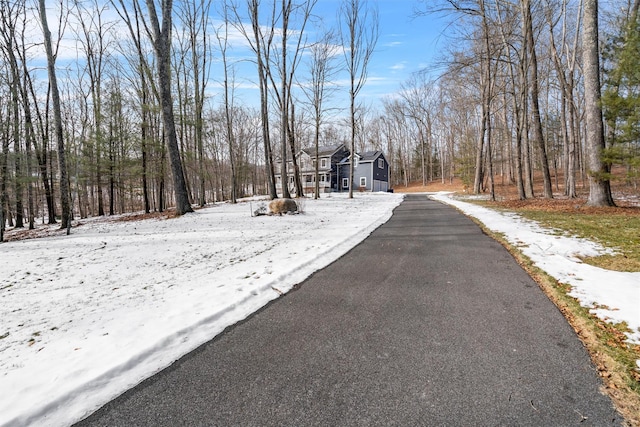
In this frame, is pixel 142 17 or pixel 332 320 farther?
pixel 142 17

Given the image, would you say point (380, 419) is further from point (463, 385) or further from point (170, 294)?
point (170, 294)

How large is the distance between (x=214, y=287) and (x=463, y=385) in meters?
3.09

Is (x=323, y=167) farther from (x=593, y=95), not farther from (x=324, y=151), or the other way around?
(x=593, y=95)

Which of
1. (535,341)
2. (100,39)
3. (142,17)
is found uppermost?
(100,39)

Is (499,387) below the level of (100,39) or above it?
below

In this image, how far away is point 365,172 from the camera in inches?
1512

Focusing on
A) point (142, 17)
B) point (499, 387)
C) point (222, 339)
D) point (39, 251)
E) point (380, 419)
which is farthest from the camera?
point (142, 17)

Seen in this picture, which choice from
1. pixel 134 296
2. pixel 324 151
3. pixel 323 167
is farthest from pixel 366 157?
pixel 134 296

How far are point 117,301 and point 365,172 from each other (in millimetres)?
36570

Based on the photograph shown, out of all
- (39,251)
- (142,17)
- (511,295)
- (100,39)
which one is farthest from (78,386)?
(100,39)

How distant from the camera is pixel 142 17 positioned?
14.2 meters

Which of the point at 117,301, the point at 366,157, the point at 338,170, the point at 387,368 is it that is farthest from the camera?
the point at 338,170

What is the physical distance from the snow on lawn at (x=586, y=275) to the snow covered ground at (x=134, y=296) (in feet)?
0.05

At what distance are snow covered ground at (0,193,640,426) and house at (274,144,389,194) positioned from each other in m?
31.0
